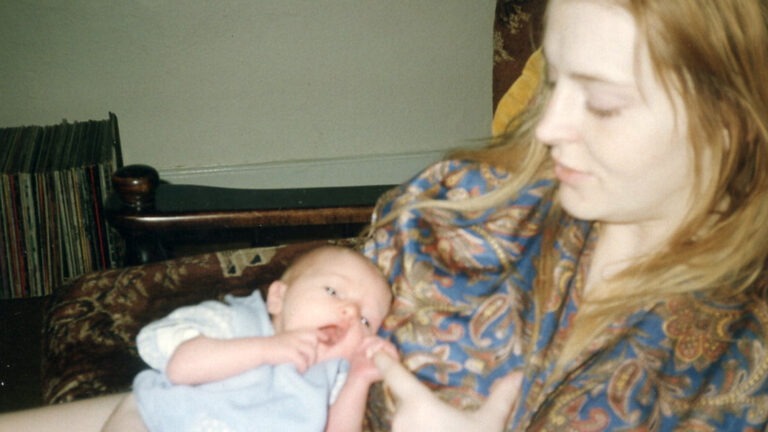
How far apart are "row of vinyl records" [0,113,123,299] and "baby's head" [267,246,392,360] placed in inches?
64.8

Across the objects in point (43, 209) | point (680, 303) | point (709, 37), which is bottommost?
point (43, 209)

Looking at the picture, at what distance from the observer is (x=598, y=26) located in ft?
2.85

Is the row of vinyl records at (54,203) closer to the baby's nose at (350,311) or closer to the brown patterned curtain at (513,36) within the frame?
the brown patterned curtain at (513,36)

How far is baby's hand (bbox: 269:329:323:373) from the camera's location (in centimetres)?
102

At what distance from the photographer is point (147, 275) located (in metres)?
1.46

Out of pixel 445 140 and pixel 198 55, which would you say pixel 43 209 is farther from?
pixel 445 140

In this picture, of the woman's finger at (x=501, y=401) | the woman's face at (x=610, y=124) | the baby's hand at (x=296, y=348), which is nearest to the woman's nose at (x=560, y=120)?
the woman's face at (x=610, y=124)

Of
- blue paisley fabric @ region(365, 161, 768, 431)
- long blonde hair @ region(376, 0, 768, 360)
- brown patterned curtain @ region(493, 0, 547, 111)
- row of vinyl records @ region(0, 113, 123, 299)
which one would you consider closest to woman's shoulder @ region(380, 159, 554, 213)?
blue paisley fabric @ region(365, 161, 768, 431)

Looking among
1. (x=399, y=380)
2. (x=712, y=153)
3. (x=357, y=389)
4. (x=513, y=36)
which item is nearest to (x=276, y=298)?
(x=357, y=389)

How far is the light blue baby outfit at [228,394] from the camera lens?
991mm

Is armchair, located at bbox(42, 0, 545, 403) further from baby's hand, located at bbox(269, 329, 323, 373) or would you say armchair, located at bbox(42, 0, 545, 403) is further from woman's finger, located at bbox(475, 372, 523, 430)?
woman's finger, located at bbox(475, 372, 523, 430)

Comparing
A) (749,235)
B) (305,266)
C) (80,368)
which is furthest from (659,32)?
(80,368)

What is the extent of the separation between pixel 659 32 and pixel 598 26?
0.07 metres

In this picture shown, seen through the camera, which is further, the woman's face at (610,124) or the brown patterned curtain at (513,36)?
the brown patterned curtain at (513,36)
